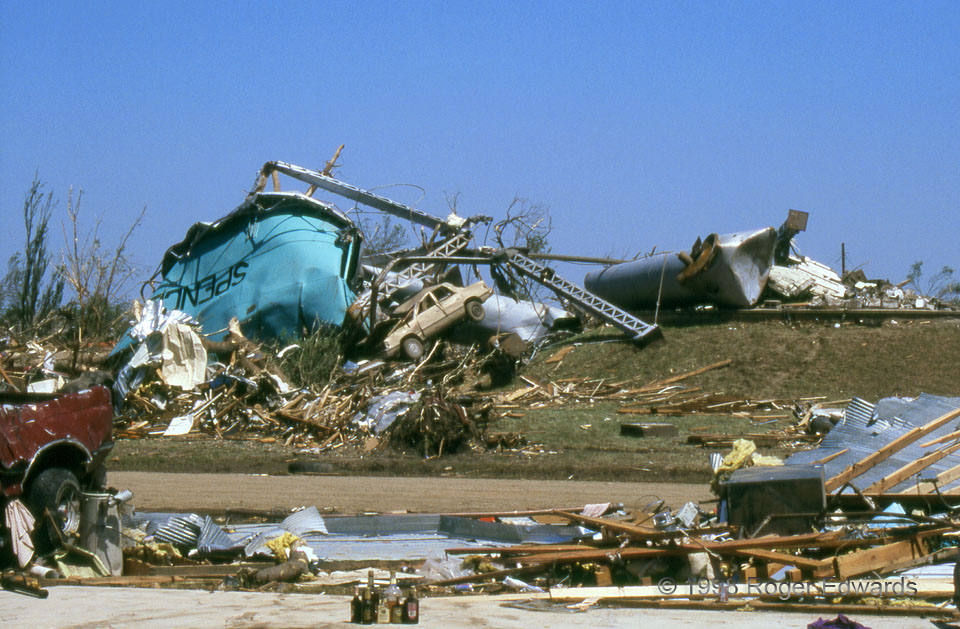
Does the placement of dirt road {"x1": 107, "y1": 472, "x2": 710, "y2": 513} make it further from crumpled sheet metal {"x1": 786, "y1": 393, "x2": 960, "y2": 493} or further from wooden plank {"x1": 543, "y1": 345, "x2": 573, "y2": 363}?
wooden plank {"x1": 543, "y1": 345, "x2": 573, "y2": 363}

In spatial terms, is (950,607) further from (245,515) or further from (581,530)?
(245,515)

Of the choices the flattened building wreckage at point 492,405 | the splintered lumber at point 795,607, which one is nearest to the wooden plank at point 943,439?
the flattened building wreckage at point 492,405

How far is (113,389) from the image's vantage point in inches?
803

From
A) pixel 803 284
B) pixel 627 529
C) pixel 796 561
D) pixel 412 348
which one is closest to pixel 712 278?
pixel 803 284

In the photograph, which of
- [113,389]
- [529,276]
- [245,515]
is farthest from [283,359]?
[245,515]


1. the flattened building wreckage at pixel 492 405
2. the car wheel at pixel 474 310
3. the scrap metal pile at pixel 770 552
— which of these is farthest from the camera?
the car wheel at pixel 474 310

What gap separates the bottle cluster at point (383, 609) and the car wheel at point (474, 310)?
68.4 feet

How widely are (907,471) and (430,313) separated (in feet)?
56.3

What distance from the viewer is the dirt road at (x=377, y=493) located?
1164 cm

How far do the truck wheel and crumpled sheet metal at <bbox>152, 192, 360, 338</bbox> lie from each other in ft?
58.0

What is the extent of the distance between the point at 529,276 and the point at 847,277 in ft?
34.2

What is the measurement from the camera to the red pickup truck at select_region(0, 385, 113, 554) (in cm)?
799

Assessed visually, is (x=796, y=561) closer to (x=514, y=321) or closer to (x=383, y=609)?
(x=383, y=609)

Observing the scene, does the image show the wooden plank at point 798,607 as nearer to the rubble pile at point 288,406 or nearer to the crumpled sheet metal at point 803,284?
the rubble pile at point 288,406
